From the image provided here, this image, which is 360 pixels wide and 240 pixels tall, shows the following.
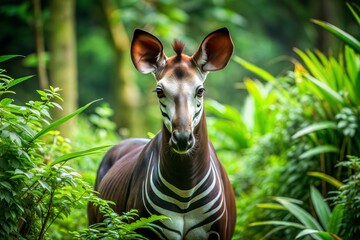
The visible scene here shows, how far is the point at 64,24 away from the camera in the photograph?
8781mm

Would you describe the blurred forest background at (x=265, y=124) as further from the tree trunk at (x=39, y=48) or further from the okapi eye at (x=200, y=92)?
the okapi eye at (x=200, y=92)

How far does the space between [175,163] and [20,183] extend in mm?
1040

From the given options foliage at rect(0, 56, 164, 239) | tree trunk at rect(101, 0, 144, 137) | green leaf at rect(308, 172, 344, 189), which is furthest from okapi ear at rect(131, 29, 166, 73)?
tree trunk at rect(101, 0, 144, 137)

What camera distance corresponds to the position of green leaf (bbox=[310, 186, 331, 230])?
5398 mm

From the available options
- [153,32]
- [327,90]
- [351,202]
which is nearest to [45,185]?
[351,202]

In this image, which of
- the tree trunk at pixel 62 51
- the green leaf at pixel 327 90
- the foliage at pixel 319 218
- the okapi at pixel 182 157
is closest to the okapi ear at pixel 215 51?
the okapi at pixel 182 157

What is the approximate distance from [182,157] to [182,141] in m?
0.37

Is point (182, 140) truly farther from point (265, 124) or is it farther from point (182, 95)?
point (265, 124)

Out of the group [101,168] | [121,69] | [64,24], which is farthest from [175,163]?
[121,69]

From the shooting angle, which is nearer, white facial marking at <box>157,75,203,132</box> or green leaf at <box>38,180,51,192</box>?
green leaf at <box>38,180,51,192</box>

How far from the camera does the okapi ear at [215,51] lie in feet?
14.2

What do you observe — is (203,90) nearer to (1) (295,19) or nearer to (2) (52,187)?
(2) (52,187)

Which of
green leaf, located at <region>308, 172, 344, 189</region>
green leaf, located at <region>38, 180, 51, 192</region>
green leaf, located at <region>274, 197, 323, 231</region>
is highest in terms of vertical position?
green leaf, located at <region>38, 180, 51, 192</region>

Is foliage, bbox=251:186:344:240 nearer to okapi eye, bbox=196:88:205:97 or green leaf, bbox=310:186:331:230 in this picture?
green leaf, bbox=310:186:331:230
